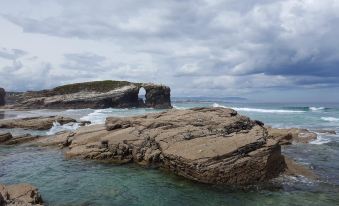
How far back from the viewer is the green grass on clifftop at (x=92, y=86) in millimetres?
105438

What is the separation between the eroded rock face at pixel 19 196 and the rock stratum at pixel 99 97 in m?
83.2

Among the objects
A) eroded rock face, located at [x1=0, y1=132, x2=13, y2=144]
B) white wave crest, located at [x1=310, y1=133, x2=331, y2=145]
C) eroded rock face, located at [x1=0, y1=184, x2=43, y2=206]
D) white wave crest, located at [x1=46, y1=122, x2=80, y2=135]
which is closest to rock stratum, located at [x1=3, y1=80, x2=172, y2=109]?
white wave crest, located at [x1=46, y1=122, x2=80, y2=135]

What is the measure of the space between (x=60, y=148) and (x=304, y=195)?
717 inches

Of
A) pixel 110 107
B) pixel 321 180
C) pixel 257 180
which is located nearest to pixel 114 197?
pixel 257 180

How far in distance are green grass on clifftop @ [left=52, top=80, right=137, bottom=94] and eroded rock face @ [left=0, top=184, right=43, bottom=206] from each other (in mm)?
89638

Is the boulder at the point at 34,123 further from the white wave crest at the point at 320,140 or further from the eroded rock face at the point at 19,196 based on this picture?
the eroded rock face at the point at 19,196

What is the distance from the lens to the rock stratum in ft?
320

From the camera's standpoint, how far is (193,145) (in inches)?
787

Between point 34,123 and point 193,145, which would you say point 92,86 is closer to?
point 34,123

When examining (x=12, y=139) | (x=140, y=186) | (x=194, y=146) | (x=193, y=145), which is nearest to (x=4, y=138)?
(x=12, y=139)

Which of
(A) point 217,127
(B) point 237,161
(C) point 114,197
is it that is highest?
(A) point 217,127

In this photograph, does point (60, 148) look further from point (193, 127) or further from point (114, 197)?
point (114, 197)

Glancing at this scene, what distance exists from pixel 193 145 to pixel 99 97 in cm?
8086

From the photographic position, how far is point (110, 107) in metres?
99.6
